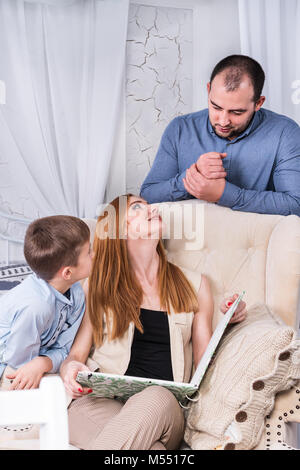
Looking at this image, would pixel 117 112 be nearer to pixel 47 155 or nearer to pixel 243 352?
pixel 47 155

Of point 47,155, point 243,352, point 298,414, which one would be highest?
point 47,155

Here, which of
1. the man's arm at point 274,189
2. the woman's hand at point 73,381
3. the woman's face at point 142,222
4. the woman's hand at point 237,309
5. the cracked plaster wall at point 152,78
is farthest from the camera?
the cracked plaster wall at point 152,78

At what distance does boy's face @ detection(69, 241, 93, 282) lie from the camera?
58.0 inches

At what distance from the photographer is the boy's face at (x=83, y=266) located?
1.47 meters

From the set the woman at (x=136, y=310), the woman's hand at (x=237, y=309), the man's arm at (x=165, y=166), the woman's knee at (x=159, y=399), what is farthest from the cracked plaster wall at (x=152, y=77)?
the woman's knee at (x=159, y=399)

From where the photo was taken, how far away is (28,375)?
52.7 inches

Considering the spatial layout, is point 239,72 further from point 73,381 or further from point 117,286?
point 73,381

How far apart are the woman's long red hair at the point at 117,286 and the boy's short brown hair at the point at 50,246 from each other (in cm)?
10

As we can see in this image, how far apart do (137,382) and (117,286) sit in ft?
1.19

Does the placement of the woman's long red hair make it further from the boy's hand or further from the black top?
the boy's hand

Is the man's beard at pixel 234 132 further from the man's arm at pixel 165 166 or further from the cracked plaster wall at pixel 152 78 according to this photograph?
the cracked plaster wall at pixel 152 78

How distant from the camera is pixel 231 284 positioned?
1.66m

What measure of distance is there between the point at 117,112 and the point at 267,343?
1743 millimetres
